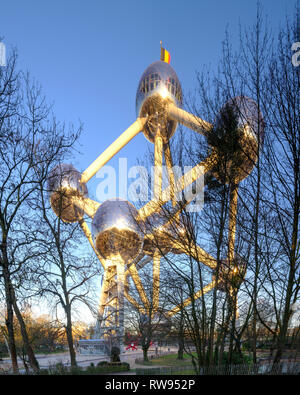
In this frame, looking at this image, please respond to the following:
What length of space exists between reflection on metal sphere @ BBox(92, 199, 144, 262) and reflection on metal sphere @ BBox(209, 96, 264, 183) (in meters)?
12.3

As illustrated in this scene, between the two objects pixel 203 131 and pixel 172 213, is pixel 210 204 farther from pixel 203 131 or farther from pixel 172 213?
pixel 203 131

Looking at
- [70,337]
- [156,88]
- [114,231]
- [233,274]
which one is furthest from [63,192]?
[156,88]

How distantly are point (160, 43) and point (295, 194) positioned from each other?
68.9 feet

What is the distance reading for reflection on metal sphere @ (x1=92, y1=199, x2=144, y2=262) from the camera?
1847cm

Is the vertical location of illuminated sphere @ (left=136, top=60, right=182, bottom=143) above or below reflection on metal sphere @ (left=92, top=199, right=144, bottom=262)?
above

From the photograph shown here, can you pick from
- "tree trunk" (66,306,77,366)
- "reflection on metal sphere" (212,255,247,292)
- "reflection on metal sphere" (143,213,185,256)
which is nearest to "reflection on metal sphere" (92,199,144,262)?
"tree trunk" (66,306,77,366)

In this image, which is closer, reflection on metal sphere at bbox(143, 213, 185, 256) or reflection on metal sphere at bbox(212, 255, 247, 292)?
→ reflection on metal sphere at bbox(212, 255, 247, 292)

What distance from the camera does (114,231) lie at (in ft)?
60.6

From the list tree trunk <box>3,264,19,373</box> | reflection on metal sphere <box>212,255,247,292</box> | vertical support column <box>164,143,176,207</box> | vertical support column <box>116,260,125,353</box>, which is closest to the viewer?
reflection on metal sphere <box>212,255,247,292</box>

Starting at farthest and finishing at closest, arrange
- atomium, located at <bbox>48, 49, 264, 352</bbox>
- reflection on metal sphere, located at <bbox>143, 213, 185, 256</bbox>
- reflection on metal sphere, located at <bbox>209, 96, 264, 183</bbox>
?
reflection on metal sphere, located at <bbox>143, 213, 185, 256</bbox>, atomium, located at <bbox>48, 49, 264, 352</bbox>, reflection on metal sphere, located at <bbox>209, 96, 264, 183</bbox>

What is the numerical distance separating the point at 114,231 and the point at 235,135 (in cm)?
1355

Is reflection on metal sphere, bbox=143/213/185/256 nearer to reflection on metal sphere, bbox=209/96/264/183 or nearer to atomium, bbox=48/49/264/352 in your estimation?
atomium, bbox=48/49/264/352
